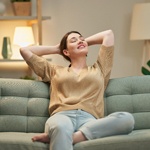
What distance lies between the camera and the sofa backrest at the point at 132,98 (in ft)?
7.95

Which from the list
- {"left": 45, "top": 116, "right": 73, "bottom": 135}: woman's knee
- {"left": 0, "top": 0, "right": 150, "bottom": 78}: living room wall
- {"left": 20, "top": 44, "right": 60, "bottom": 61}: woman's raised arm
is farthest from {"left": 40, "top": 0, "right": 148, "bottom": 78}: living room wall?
{"left": 45, "top": 116, "right": 73, "bottom": 135}: woman's knee

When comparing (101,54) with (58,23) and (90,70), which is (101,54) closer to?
(90,70)

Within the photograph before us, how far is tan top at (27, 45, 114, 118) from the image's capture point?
2307 millimetres

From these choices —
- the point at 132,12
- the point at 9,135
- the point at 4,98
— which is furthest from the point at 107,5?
the point at 9,135

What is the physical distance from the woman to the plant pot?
1069mm

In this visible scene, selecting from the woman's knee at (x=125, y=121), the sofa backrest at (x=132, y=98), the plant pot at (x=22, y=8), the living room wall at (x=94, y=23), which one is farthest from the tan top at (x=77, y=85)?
the living room wall at (x=94, y=23)

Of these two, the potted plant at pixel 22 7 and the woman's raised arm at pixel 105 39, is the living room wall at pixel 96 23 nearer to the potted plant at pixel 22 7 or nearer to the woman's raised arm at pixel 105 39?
the potted plant at pixel 22 7

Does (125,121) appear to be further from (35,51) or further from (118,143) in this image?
(35,51)

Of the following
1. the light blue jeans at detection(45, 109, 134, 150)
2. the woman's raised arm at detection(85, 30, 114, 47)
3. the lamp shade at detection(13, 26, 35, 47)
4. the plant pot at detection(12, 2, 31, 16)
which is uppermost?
the plant pot at detection(12, 2, 31, 16)

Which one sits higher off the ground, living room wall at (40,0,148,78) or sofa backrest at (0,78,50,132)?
living room wall at (40,0,148,78)

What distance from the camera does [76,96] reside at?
233cm

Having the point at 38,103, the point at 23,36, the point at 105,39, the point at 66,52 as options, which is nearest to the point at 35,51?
the point at 66,52

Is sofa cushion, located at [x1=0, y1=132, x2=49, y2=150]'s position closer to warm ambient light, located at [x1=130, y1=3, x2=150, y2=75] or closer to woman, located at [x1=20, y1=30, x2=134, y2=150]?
woman, located at [x1=20, y1=30, x2=134, y2=150]

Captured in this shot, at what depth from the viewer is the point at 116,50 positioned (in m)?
3.91
